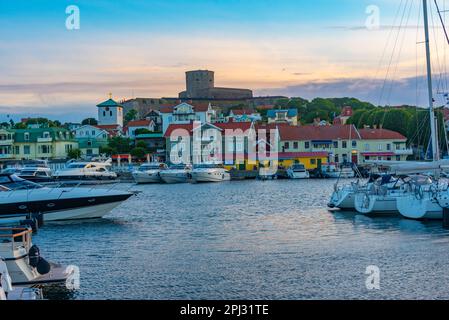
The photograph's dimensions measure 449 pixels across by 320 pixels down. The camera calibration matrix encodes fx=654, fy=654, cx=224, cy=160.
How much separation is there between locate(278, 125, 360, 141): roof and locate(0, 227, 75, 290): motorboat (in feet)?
224

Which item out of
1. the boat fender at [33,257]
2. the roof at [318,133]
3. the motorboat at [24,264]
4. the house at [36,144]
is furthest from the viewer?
the house at [36,144]

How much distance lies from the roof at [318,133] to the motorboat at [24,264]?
68.2 meters

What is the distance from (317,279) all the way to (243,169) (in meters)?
63.0

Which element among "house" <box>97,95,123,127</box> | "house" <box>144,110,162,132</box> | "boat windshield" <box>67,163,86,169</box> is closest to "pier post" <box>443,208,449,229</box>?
Answer: "boat windshield" <box>67,163,86,169</box>

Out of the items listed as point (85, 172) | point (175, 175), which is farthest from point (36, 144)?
point (175, 175)

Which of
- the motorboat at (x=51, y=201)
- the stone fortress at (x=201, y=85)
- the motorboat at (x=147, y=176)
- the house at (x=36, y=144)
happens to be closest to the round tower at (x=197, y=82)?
the stone fortress at (x=201, y=85)

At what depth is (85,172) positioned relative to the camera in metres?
70.6

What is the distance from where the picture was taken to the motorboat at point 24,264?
1498 cm

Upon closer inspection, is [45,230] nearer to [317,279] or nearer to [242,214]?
[242,214]

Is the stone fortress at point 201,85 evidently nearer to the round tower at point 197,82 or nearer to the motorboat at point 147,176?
the round tower at point 197,82

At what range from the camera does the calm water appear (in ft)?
51.5

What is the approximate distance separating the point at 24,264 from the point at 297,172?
60025 mm
